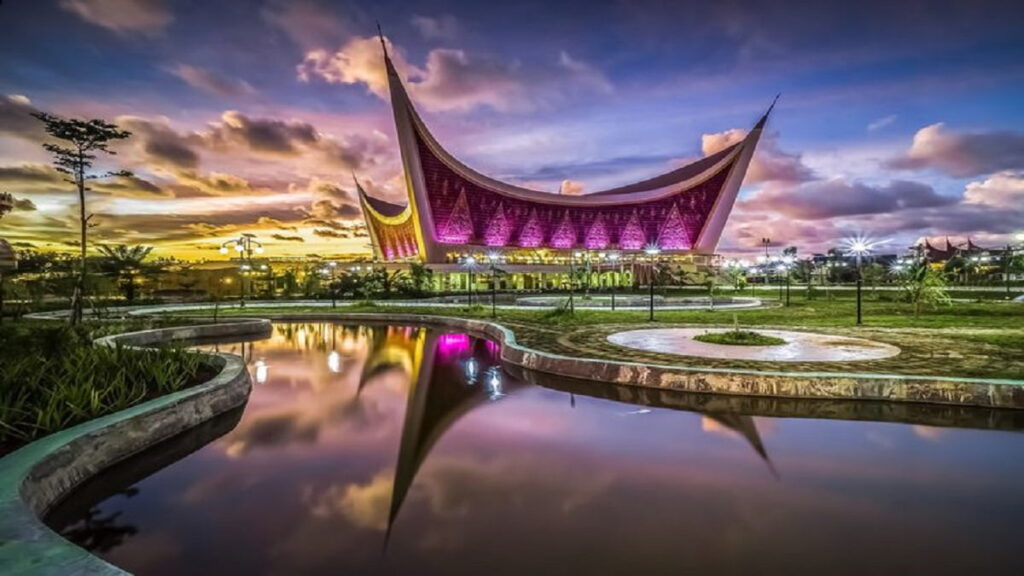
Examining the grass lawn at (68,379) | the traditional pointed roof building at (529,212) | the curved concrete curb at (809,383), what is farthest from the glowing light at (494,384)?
the traditional pointed roof building at (529,212)

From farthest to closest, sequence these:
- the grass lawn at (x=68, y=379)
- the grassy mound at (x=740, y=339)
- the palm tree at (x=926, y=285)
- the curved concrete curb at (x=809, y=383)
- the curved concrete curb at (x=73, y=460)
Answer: the palm tree at (x=926, y=285) → the grassy mound at (x=740, y=339) → the curved concrete curb at (x=809, y=383) → the grass lawn at (x=68, y=379) → the curved concrete curb at (x=73, y=460)

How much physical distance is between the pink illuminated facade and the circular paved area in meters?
40.5

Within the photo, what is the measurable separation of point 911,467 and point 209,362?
1016 cm

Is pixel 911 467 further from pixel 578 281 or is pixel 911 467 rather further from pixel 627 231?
pixel 627 231

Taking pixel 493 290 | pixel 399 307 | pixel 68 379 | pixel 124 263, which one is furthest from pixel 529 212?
pixel 68 379

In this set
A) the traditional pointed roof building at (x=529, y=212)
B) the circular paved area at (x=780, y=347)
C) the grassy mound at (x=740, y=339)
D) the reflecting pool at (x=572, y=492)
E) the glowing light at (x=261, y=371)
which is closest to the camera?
A: the reflecting pool at (x=572, y=492)

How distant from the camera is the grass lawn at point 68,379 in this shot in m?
5.23

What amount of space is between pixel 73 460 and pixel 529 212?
211 feet

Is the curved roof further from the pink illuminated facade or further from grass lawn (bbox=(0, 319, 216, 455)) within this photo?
grass lawn (bbox=(0, 319, 216, 455))

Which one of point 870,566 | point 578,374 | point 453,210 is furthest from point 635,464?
point 453,210

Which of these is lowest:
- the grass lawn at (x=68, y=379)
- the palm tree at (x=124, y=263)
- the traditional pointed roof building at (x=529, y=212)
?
the grass lawn at (x=68, y=379)

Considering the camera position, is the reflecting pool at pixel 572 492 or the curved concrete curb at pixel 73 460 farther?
the reflecting pool at pixel 572 492

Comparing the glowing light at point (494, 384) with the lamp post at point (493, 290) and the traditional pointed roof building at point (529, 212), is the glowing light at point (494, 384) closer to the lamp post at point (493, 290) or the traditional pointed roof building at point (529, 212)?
the lamp post at point (493, 290)

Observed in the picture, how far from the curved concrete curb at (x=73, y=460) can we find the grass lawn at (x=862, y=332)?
641cm
